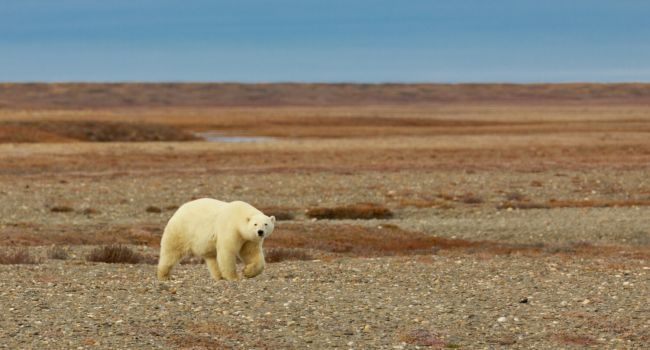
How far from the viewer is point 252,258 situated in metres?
16.4

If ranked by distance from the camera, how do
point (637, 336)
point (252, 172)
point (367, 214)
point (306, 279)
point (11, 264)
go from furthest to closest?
point (252, 172), point (367, 214), point (11, 264), point (306, 279), point (637, 336)

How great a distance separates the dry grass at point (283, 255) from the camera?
20.6 meters

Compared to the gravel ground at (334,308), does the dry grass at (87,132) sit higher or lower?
lower

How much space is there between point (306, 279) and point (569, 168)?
100ft

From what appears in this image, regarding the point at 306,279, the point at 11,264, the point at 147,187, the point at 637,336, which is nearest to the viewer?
the point at 637,336

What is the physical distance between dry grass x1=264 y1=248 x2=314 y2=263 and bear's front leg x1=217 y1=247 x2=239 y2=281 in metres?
4.26

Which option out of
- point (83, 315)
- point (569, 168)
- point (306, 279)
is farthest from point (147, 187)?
point (83, 315)

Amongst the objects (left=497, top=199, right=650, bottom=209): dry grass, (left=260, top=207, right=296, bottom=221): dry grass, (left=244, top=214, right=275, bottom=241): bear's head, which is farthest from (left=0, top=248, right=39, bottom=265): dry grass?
(left=497, top=199, right=650, bottom=209): dry grass

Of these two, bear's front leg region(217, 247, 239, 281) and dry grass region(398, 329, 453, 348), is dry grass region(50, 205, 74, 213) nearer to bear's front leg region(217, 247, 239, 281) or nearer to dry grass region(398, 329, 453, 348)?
bear's front leg region(217, 247, 239, 281)

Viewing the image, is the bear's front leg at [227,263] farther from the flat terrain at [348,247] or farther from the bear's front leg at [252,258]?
the flat terrain at [348,247]

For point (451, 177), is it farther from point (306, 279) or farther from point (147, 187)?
point (306, 279)

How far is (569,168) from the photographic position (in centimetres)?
4553

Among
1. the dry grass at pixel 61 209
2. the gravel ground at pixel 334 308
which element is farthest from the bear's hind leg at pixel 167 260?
the dry grass at pixel 61 209

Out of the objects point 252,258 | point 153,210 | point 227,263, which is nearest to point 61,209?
point 153,210
